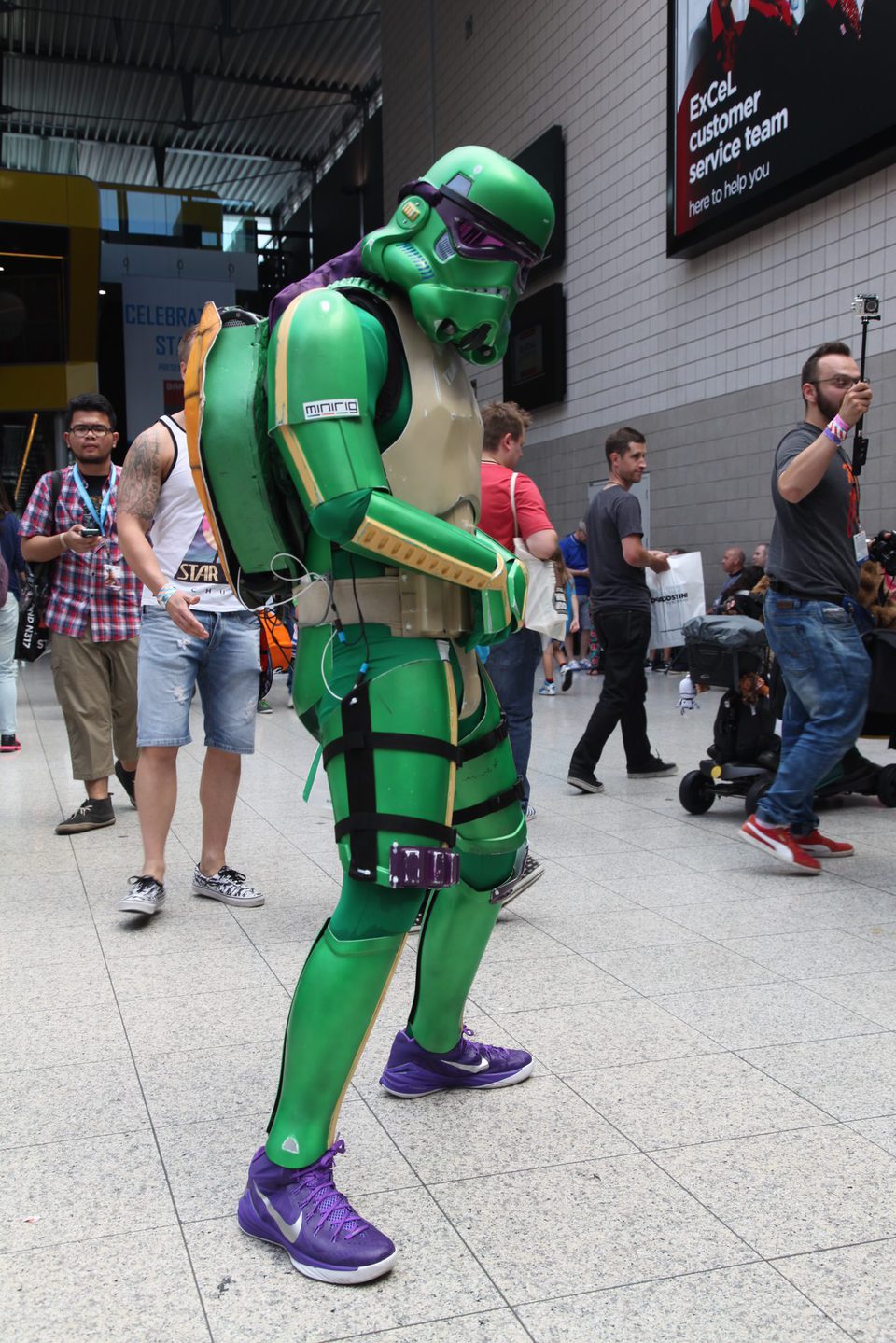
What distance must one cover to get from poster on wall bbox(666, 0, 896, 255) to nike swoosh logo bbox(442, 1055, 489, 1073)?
917 centimetres

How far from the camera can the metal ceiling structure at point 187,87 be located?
2170 cm

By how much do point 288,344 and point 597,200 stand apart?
13.9 meters

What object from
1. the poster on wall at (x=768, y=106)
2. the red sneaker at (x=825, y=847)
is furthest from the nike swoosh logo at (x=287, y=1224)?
the poster on wall at (x=768, y=106)

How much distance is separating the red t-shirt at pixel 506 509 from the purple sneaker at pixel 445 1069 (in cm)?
245

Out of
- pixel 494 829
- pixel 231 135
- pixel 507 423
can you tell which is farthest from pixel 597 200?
pixel 231 135

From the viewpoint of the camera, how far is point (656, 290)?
44.2 ft

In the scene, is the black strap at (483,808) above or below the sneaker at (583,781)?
above

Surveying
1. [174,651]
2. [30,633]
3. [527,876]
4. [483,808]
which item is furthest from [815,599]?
[30,633]

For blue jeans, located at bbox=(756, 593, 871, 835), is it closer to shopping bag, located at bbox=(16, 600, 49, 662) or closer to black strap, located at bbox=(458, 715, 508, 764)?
black strap, located at bbox=(458, 715, 508, 764)

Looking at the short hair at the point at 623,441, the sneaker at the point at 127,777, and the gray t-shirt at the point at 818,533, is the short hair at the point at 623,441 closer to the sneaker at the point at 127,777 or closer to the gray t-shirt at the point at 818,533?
the gray t-shirt at the point at 818,533

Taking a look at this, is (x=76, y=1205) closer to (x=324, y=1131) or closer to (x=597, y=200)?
(x=324, y=1131)

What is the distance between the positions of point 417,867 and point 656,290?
12.5 m

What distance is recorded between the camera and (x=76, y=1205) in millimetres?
2203

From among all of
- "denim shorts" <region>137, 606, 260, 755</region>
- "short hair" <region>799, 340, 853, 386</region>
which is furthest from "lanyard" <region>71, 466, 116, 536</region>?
"short hair" <region>799, 340, 853, 386</region>
